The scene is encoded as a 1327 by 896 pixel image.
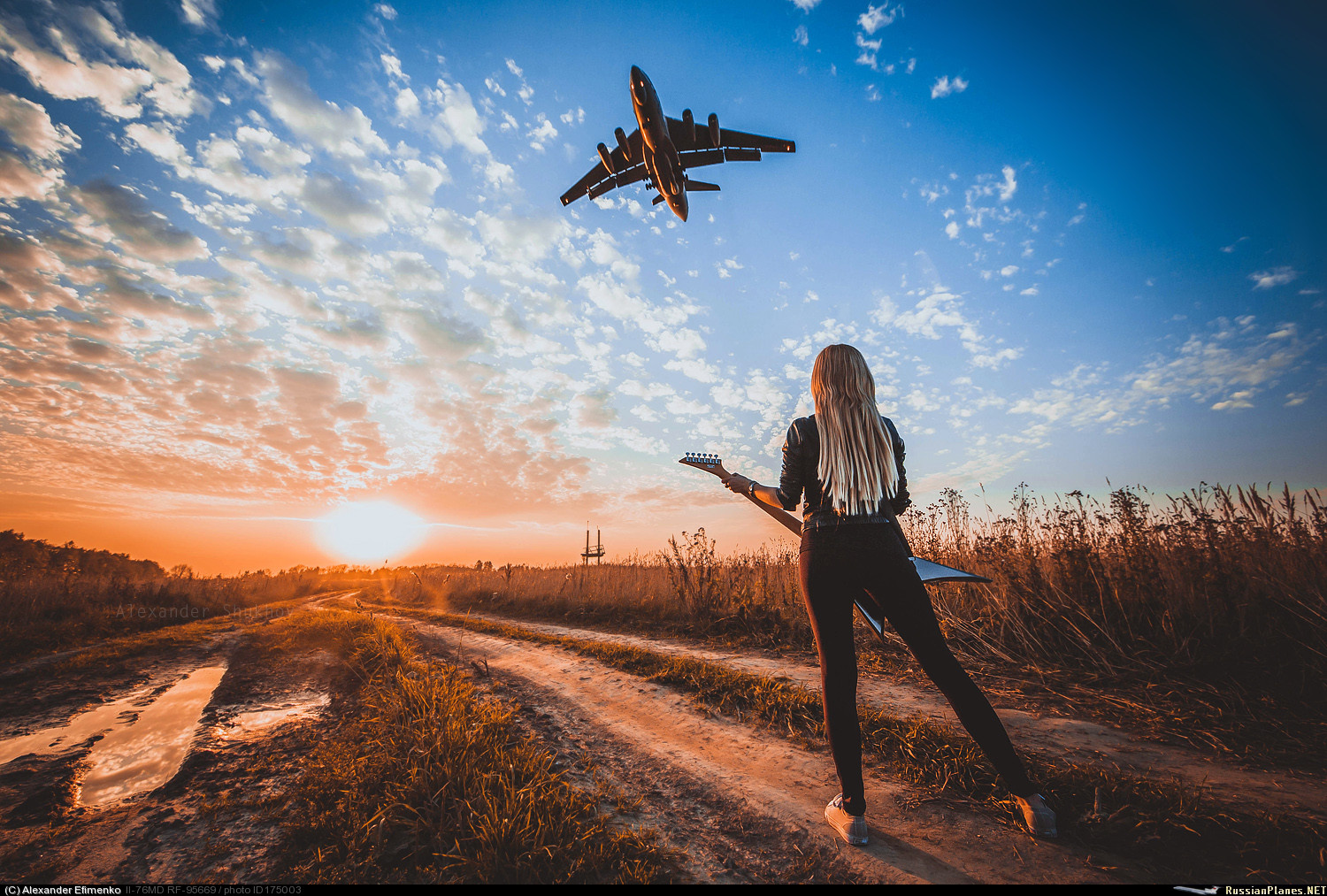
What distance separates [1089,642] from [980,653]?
0.93 m

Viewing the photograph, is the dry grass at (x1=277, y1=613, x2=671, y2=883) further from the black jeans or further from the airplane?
the airplane

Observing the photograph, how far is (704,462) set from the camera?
11.2ft

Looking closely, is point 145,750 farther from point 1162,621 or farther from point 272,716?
point 1162,621

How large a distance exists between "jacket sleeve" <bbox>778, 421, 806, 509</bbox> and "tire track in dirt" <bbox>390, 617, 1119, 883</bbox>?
168 centimetres

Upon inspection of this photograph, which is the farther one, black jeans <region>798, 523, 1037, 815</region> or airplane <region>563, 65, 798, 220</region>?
airplane <region>563, 65, 798, 220</region>

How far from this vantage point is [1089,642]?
413 cm

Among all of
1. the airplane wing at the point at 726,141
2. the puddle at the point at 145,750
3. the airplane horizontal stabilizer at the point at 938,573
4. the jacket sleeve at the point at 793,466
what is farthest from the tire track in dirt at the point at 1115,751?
the airplane wing at the point at 726,141

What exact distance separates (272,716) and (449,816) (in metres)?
3.33

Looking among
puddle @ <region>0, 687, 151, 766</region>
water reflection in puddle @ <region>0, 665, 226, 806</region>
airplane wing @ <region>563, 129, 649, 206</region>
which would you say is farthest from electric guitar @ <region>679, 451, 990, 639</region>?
airplane wing @ <region>563, 129, 649, 206</region>

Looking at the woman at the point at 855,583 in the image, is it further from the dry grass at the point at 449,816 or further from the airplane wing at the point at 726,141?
the airplane wing at the point at 726,141

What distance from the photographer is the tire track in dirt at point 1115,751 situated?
2250mm

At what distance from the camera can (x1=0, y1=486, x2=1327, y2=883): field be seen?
2.02 m

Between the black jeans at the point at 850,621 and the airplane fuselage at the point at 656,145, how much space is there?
14597 millimetres
